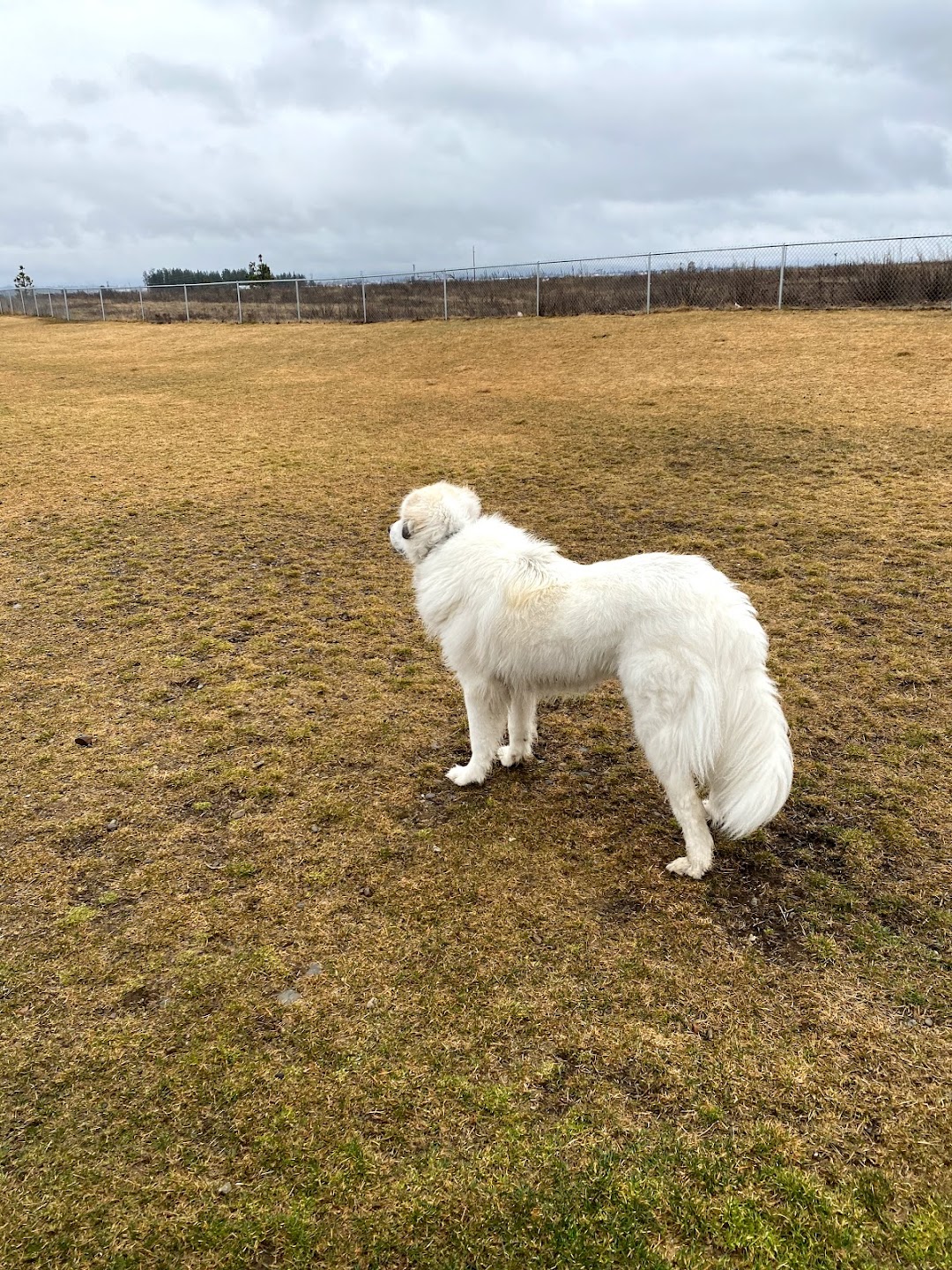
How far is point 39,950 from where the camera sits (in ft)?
9.18

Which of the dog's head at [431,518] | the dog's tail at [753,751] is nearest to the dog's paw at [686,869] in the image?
the dog's tail at [753,751]

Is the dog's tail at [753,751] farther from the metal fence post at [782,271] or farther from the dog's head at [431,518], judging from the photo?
the metal fence post at [782,271]

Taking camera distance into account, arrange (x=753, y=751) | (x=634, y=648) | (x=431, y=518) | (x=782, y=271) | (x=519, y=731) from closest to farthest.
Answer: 1. (x=753, y=751)
2. (x=634, y=648)
3. (x=431, y=518)
4. (x=519, y=731)
5. (x=782, y=271)

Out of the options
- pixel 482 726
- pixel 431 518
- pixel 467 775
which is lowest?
pixel 467 775

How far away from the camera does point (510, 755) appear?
3945 millimetres

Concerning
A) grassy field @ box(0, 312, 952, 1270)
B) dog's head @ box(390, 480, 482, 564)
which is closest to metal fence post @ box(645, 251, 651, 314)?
grassy field @ box(0, 312, 952, 1270)

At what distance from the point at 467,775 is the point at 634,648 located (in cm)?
122

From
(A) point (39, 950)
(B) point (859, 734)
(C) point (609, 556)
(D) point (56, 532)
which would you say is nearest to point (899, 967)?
Answer: (B) point (859, 734)

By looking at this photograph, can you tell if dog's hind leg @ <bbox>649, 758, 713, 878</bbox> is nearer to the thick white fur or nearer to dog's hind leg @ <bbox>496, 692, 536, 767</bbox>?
the thick white fur

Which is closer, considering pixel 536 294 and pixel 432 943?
pixel 432 943

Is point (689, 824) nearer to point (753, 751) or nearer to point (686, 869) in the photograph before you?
point (686, 869)

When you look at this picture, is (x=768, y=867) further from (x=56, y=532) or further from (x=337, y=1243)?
(x=56, y=532)

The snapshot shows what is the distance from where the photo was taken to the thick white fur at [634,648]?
2.88 meters

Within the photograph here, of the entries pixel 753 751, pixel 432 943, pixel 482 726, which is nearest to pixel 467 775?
pixel 482 726
